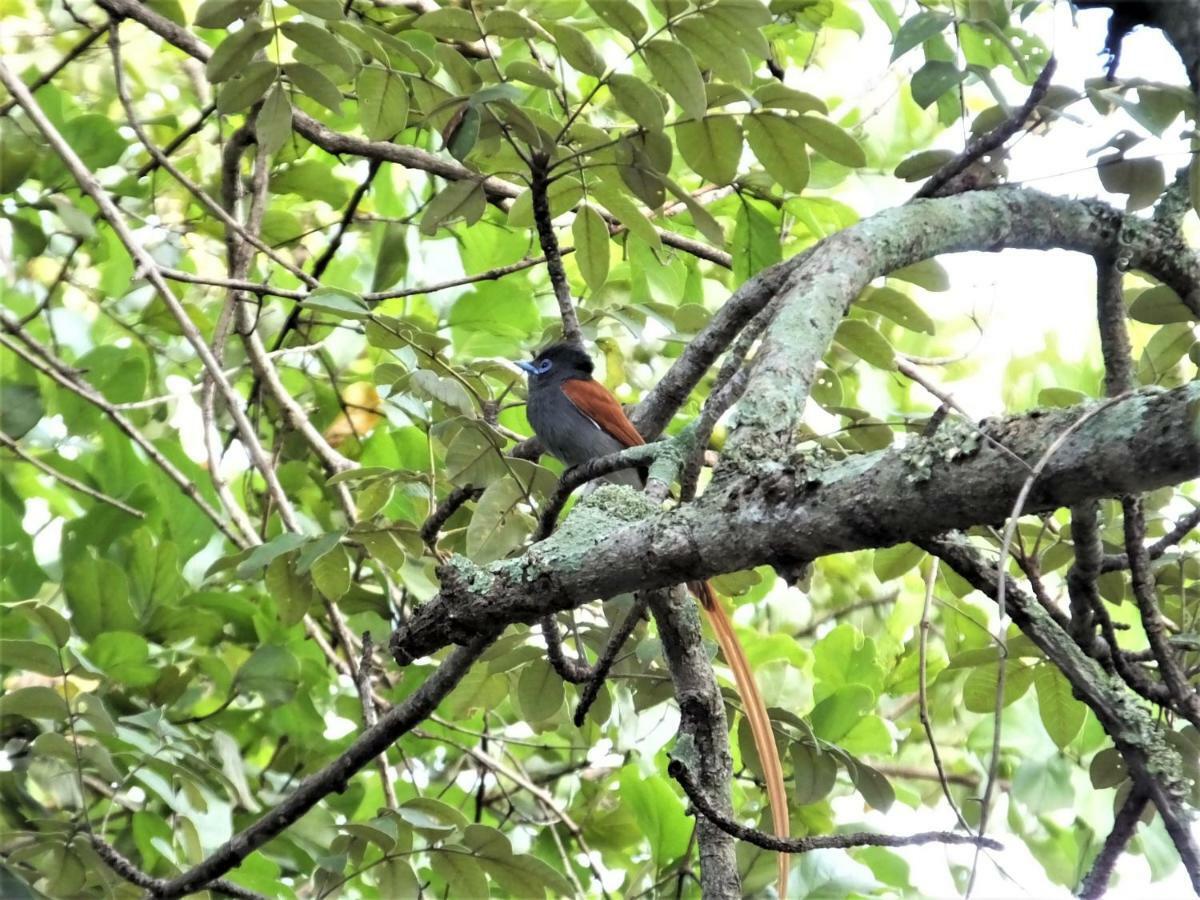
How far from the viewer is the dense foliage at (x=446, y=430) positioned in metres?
2.23

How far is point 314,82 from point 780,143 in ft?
2.88

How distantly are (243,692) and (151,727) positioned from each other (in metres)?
0.66

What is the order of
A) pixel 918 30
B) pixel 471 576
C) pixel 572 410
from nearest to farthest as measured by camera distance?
1. pixel 471 576
2. pixel 918 30
3. pixel 572 410

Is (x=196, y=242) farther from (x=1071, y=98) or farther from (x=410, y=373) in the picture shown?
(x=1071, y=98)

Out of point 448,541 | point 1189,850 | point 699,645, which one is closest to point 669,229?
point 448,541

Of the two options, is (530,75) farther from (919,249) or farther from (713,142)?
(919,249)

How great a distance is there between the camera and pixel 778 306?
1.92 m

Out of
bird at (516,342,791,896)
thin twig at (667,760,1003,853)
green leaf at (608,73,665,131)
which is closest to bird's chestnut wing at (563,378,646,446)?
bird at (516,342,791,896)

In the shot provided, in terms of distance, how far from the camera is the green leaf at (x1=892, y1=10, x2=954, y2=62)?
186cm

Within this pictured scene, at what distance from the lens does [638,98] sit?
204 cm

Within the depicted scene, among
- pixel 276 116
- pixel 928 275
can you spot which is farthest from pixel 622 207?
pixel 276 116

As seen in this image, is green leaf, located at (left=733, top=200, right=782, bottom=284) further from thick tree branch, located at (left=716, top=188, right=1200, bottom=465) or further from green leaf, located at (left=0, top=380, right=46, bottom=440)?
green leaf, located at (left=0, top=380, right=46, bottom=440)

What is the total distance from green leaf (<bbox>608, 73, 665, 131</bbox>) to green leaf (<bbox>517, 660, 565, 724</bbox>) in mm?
1046

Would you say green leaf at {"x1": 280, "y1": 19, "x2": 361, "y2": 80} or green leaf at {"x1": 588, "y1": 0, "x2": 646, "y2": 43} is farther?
green leaf at {"x1": 280, "y1": 19, "x2": 361, "y2": 80}
